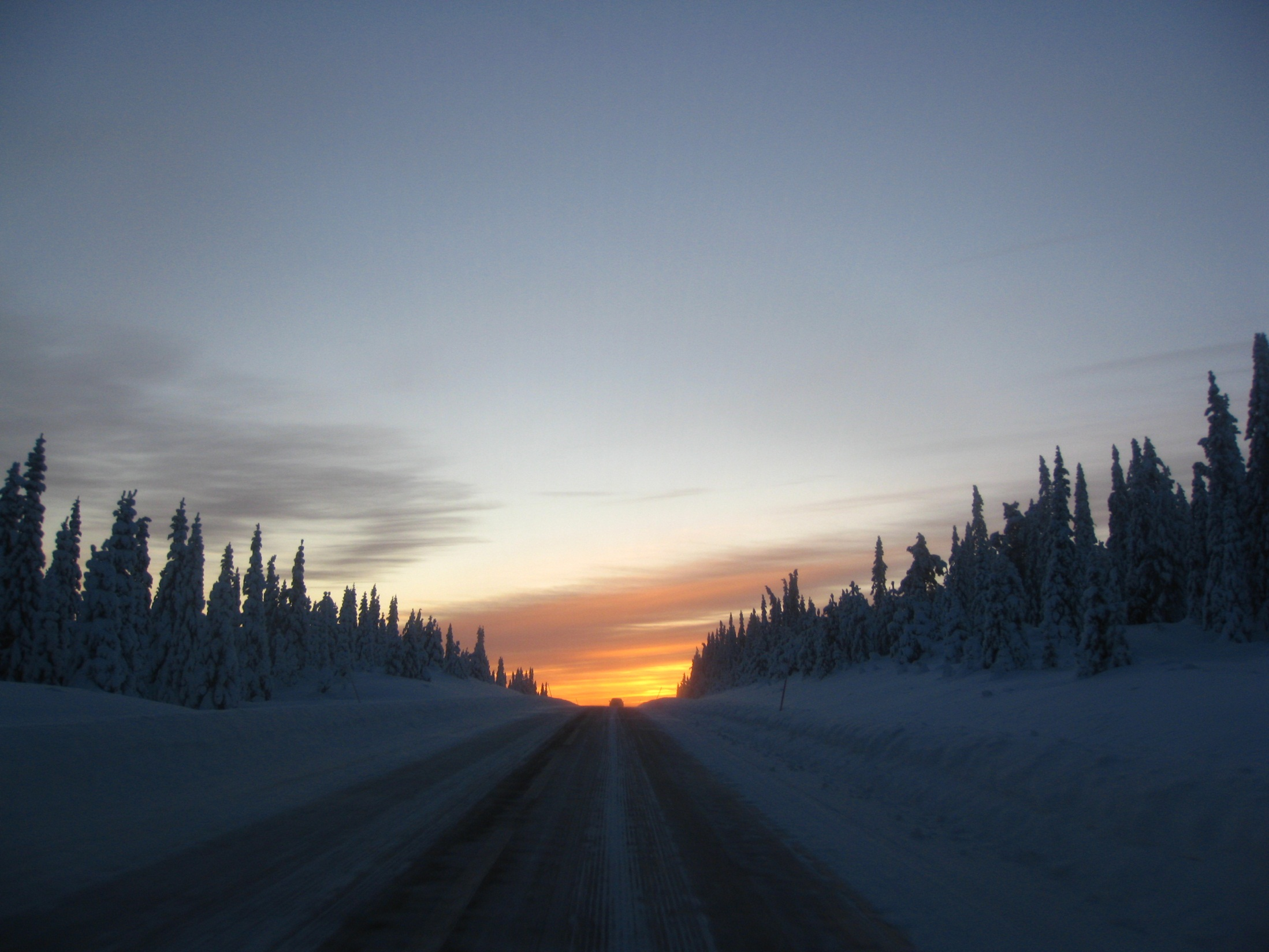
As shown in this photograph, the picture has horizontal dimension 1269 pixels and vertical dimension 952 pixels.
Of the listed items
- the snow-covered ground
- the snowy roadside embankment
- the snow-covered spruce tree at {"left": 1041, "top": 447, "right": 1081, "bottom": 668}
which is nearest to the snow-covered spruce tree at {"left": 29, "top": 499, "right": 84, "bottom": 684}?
the snowy roadside embankment

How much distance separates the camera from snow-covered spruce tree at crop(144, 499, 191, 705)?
5706 cm

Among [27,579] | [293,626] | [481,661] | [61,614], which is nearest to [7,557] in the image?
[27,579]

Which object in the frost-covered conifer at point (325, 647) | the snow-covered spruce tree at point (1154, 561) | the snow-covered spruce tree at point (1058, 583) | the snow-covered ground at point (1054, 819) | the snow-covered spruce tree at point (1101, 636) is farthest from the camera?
the frost-covered conifer at point (325, 647)

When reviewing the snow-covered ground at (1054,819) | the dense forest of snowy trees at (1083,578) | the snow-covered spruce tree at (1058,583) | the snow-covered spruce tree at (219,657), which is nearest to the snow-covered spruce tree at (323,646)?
the snow-covered spruce tree at (219,657)

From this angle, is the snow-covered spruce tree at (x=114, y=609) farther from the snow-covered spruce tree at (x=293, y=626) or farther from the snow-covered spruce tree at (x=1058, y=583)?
the snow-covered spruce tree at (x=1058, y=583)

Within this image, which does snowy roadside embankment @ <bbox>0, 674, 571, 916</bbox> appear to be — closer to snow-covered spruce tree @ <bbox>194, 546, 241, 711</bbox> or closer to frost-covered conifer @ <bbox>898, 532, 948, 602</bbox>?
snow-covered spruce tree @ <bbox>194, 546, 241, 711</bbox>

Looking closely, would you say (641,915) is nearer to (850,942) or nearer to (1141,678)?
(850,942)

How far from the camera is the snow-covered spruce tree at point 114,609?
47750mm

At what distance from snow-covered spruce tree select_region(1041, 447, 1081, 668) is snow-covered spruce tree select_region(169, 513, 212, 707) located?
5785 cm

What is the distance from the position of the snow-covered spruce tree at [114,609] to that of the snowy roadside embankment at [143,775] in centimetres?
2803

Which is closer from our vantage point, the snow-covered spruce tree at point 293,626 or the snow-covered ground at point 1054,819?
the snow-covered ground at point 1054,819

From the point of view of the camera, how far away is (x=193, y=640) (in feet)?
188

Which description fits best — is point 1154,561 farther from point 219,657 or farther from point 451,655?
point 451,655

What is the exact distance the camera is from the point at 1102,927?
6090 mm
